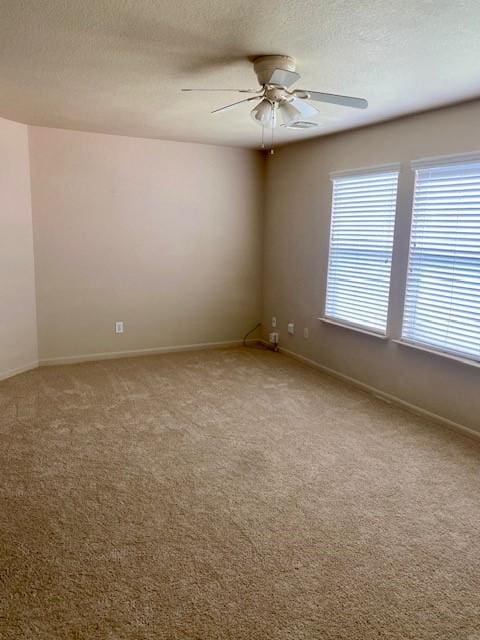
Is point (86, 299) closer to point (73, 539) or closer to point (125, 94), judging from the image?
point (125, 94)

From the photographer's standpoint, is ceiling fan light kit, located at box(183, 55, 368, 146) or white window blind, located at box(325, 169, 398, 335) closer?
ceiling fan light kit, located at box(183, 55, 368, 146)

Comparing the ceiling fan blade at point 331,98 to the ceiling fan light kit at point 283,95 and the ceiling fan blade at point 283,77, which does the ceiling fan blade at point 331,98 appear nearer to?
the ceiling fan light kit at point 283,95

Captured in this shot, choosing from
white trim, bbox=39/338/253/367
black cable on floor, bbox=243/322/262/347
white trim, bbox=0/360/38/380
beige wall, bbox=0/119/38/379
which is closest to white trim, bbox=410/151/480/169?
black cable on floor, bbox=243/322/262/347

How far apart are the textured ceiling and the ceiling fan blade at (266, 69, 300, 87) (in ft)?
0.46

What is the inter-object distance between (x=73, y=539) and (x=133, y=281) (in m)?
3.49

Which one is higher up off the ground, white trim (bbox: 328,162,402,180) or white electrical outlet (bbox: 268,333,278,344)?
white trim (bbox: 328,162,402,180)

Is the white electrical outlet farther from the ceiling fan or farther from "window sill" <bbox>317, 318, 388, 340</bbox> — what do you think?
the ceiling fan

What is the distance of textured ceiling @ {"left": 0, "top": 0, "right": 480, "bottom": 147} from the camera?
206 centimetres

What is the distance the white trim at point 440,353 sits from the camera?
Answer: 11.2 feet

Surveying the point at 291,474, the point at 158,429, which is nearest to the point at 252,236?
the point at 158,429

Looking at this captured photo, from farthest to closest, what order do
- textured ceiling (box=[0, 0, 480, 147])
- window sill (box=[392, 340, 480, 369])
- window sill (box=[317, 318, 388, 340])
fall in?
window sill (box=[317, 318, 388, 340]) → window sill (box=[392, 340, 480, 369]) → textured ceiling (box=[0, 0, 480, 147])

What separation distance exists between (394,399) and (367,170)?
212 cm

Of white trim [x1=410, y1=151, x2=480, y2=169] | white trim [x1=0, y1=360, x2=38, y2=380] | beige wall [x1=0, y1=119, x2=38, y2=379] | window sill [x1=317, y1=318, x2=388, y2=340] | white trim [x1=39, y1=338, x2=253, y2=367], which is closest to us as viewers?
white trim [x1=410, y1=151, x2=480, y2=169]

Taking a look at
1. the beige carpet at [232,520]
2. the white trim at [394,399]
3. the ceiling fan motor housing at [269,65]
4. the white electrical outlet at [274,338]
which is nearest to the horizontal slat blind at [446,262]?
the white trim at [394,399]
